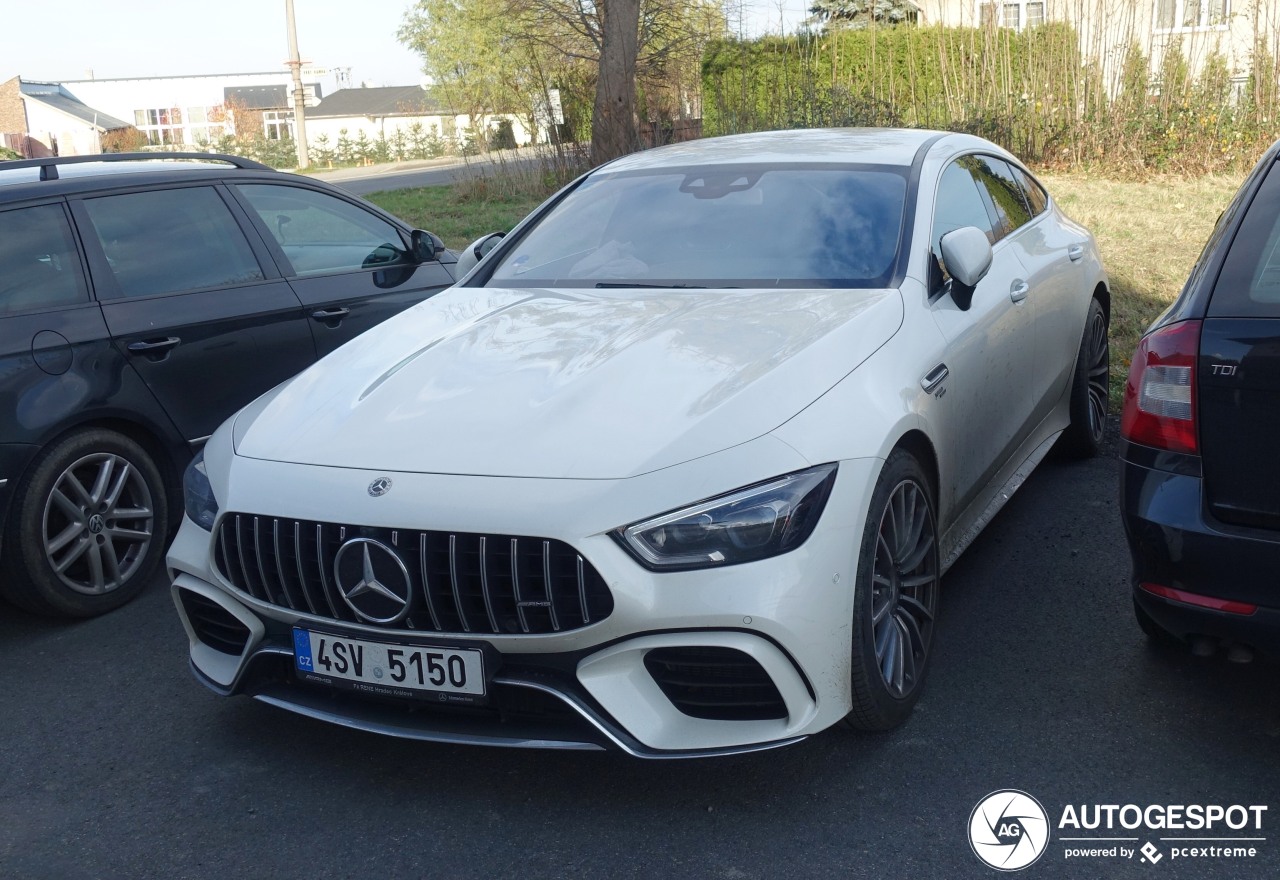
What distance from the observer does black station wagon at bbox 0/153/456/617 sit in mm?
4379

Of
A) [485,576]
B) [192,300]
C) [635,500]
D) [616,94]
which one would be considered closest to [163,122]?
[616,94]

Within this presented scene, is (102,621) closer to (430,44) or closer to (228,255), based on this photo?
(228,255)

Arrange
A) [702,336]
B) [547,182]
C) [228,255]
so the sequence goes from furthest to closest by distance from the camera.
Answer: [547,182] < [228,255] < [702,336]

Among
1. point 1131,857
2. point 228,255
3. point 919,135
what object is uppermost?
point 919,135

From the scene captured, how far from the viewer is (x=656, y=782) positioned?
3211 millimetres

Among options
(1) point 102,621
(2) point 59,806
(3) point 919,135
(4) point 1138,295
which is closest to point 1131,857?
(2) point 59,806

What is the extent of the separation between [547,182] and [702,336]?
13.2 metres

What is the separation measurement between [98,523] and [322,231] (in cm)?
179

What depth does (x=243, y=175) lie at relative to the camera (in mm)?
5465

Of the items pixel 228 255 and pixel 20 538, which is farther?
pixel 228 255

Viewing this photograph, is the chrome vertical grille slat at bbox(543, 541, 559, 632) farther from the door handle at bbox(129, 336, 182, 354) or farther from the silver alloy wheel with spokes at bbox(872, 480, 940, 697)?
the door handle at bbox(129, 336, 182, 354)

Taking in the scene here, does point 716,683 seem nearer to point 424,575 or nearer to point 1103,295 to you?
point 424,575

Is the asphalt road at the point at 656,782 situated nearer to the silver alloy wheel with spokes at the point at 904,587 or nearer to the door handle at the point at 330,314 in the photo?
the silver alloy wheel with spokes at the point at 904,587

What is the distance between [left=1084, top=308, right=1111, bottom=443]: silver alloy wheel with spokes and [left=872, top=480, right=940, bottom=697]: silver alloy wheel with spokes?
237cm
